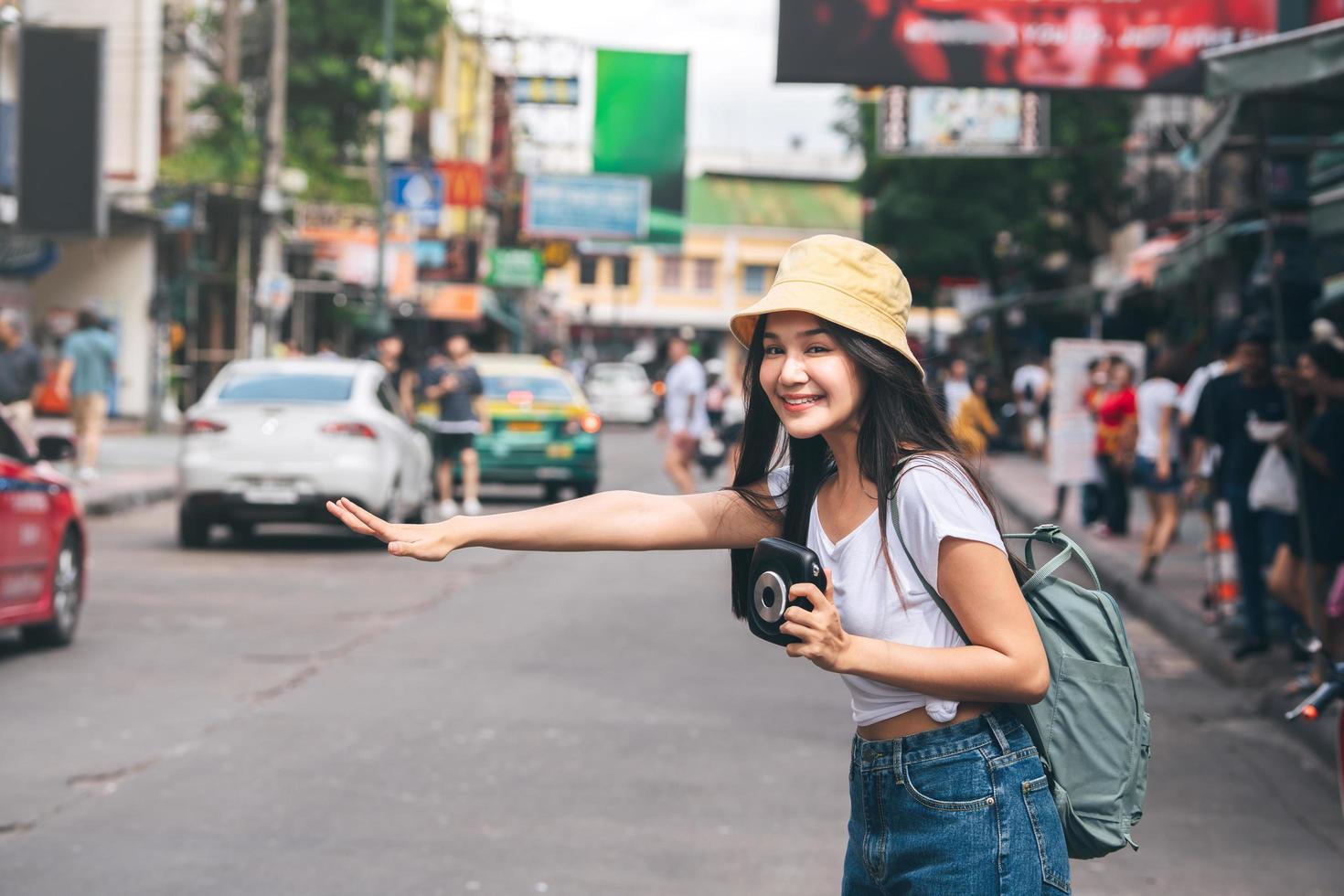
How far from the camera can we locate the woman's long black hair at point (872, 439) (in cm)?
288

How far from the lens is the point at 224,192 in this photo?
34.7m

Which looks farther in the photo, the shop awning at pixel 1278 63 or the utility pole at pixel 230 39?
the utility pole at pixel 230 39

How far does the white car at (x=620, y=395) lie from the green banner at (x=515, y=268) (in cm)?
343

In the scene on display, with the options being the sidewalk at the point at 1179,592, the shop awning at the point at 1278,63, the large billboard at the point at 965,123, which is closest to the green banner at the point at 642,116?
the sidewalk at the point at 1179,592

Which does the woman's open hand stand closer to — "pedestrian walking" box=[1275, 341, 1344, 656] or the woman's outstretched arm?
the woman's outstretched arm

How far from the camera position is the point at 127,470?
2281cm

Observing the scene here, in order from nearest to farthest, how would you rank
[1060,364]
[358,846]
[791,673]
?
[358,846] → [791,673] → [1060,364]

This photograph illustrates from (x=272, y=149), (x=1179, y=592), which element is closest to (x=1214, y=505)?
(x=1179, y=592)

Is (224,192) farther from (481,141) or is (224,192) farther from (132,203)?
Result: (481,141)

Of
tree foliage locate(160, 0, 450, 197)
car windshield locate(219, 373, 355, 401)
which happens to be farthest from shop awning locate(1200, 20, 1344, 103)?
tree foliage locate(160, 0, 450, 197)

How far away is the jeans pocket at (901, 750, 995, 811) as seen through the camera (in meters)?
2.84

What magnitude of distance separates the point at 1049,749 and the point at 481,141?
65390mm

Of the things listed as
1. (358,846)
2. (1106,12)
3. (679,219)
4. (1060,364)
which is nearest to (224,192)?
(679,219)

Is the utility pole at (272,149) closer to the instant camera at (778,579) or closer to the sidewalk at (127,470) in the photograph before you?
the sidewalk at (127,470)
